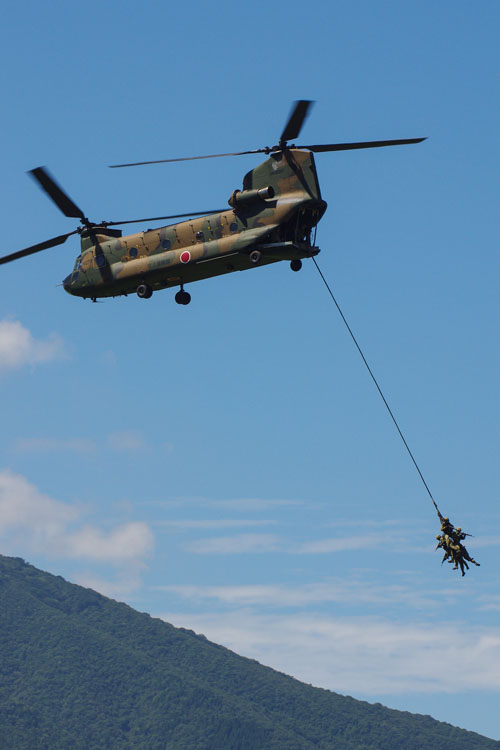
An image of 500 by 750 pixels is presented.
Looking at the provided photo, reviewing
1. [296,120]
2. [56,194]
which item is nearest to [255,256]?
[296,120]

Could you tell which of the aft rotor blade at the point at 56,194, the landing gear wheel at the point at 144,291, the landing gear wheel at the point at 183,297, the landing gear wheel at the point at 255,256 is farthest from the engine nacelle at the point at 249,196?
the aft rotor blade at the point at 56,194

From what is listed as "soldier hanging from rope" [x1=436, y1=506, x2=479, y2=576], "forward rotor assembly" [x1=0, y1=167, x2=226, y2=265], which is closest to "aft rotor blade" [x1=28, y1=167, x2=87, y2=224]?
"forward rotor assembly" [x1=0, y1=167, x2=226, y2=265]

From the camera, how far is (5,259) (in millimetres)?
50938

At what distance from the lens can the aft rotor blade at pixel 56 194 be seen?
50.7 metres

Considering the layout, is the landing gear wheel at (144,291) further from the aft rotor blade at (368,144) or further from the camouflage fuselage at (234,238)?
the aft rotor blade at (368,144)

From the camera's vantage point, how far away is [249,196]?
4441 centimetres

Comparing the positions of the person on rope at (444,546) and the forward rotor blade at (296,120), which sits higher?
the forward rotor blade at (296,120)

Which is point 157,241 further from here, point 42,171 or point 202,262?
point 42,171

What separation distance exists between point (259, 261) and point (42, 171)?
40.8 feet

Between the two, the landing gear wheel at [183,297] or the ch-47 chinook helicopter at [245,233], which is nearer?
the ch-47 chinook helicopter at [245,233]

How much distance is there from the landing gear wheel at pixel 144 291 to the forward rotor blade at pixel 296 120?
8.29 m

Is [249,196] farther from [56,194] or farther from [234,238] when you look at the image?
[56,194]

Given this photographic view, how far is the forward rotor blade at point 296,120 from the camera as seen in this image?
143 ft

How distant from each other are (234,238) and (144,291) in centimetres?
531
